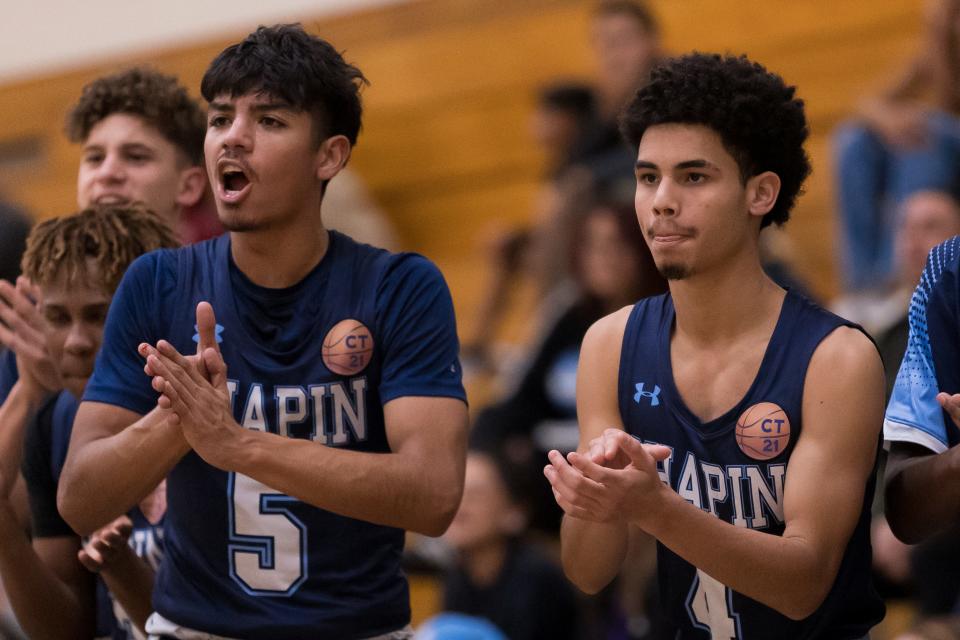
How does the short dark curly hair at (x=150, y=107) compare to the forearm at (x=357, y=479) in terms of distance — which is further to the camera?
the short dark curly hair at (x=150, y=107)

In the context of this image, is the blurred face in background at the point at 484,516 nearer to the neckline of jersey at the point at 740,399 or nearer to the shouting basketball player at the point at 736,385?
the shouting basketball player at the point at 736,385

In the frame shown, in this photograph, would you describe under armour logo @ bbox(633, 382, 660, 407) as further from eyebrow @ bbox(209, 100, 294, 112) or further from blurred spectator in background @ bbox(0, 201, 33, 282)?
blurred spectator in background @ bbox(0, 201, 33, 282)

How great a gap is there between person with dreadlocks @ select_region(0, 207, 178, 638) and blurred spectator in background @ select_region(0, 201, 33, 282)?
1139 mm

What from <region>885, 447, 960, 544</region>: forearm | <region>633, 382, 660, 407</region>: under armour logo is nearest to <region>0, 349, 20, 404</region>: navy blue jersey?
<region>633, 382, 660, 407</region>: under armour logo

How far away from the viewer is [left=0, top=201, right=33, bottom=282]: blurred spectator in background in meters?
5.00

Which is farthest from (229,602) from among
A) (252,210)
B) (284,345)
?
(252,210)

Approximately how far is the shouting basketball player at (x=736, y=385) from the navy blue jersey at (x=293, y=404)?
437mm

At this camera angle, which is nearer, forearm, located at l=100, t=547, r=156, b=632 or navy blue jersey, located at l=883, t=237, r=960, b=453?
navy blue jersey, located at l=883, t=237, r=960, b=453

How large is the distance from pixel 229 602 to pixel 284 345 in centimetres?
61

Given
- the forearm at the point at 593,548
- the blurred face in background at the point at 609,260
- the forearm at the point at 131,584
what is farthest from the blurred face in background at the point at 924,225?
the forearm at the point at 131,584

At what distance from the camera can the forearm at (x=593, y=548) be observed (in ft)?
10.5

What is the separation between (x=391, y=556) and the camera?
11.3 ft

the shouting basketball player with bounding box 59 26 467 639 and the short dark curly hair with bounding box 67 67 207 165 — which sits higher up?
the short dark curly hair with bounding box 67 67 207 165

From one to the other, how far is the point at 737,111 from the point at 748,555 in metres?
0.98
